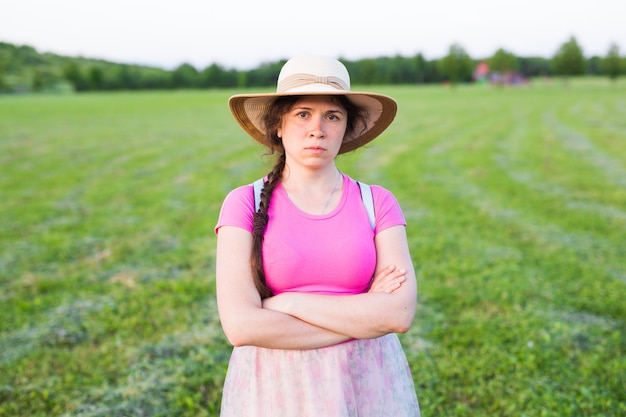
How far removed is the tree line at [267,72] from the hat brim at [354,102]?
230 ft

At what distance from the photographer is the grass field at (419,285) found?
375cm

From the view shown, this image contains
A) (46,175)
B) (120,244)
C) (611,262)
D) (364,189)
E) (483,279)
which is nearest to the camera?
(364,189)

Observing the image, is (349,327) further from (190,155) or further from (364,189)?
(190,155)

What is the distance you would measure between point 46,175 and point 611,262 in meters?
11.4

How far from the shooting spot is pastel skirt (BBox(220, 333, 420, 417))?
6.37 ft

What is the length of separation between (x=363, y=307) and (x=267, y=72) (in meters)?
72.1

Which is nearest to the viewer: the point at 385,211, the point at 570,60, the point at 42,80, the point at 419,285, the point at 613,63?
the point at 385,211

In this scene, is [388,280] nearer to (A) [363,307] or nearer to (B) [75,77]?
(A) [363,307]

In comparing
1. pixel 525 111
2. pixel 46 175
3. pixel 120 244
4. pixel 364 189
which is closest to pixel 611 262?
pixel 364 189

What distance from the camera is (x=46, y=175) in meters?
12.1

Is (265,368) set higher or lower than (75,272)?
higher

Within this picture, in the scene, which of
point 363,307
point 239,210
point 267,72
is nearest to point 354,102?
point 239,210

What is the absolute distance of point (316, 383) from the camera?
194 centimetres

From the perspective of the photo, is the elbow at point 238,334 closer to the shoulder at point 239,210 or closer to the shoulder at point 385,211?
the shoulder at point 239,210
